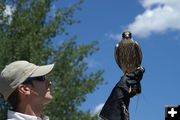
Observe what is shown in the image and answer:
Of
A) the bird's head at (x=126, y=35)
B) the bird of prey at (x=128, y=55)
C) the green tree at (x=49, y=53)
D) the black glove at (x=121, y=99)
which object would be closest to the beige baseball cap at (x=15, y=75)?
the black glove at (x=121, y=99)

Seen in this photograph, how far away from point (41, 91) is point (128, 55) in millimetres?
1254

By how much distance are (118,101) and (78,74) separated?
15.6 meters

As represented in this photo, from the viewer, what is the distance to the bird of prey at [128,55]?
467 cm

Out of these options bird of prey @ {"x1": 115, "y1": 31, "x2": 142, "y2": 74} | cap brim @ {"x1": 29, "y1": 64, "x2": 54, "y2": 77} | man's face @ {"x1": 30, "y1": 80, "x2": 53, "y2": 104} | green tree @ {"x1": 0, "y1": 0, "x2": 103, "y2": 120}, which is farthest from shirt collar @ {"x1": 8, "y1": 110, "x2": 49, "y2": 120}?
green tree @ {"x1": 0, "y1": 0, "x2": 103, "y2": 120}

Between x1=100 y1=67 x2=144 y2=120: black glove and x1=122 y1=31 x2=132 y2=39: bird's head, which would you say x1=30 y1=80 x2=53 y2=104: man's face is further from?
x1=122 y1=31 x2=132 y2=39: bird's head

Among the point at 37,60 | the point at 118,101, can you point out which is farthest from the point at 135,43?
the point at 37,60

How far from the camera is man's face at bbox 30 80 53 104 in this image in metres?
3.61

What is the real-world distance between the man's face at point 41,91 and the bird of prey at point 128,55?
1122 mm

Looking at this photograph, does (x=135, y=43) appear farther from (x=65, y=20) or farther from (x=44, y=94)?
(x=65, y=20)

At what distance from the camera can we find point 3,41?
1919 cm

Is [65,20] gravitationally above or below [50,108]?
above

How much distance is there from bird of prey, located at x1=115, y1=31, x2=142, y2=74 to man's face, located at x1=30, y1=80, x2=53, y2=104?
1.12m

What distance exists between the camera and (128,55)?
472 centimetres

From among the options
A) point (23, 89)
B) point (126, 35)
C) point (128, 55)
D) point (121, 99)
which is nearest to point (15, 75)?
point (23, 89)
